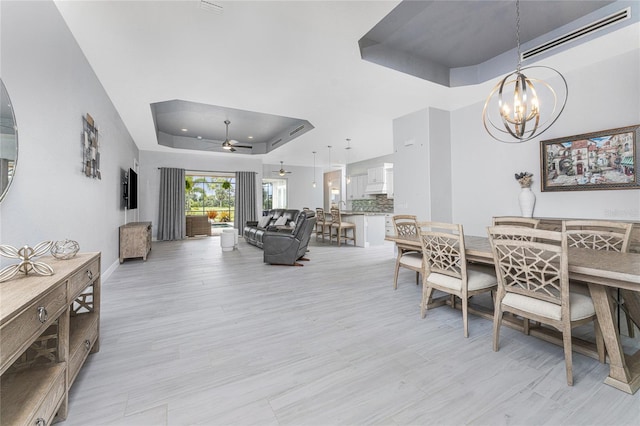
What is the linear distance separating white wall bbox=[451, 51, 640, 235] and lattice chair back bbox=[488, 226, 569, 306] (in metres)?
2.28

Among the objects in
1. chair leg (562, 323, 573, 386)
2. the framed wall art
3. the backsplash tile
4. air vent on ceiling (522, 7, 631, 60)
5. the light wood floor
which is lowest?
the light wood floor

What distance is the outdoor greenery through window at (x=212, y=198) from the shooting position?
38.4 ft

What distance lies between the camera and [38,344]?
57.7 inches

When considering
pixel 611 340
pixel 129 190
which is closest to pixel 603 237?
pixel 611 340

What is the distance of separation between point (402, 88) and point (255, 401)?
415 centimetres

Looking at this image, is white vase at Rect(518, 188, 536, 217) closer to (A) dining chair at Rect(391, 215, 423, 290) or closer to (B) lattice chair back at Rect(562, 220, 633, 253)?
(B) lattice chair back at Rect(562, 220, 633, 253)

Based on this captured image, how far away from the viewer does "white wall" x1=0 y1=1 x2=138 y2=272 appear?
1661 mm

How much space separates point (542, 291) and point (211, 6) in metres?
3.45

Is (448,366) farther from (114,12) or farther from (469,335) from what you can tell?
(114,12)

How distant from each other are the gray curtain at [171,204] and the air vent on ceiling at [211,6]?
6.93 metres

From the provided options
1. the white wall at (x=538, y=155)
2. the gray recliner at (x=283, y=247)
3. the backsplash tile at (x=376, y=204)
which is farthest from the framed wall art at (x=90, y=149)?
the backsplash tile at (x=376, y=204)

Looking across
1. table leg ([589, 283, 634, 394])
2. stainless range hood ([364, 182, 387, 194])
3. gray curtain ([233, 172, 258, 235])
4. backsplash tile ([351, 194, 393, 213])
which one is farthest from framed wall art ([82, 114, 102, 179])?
backsplash tile ([351, 194, 393, 213])

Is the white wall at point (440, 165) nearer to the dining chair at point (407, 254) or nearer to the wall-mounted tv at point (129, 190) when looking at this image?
the dining chair at point (407, 254)

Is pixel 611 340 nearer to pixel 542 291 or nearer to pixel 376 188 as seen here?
pixel 542 291
